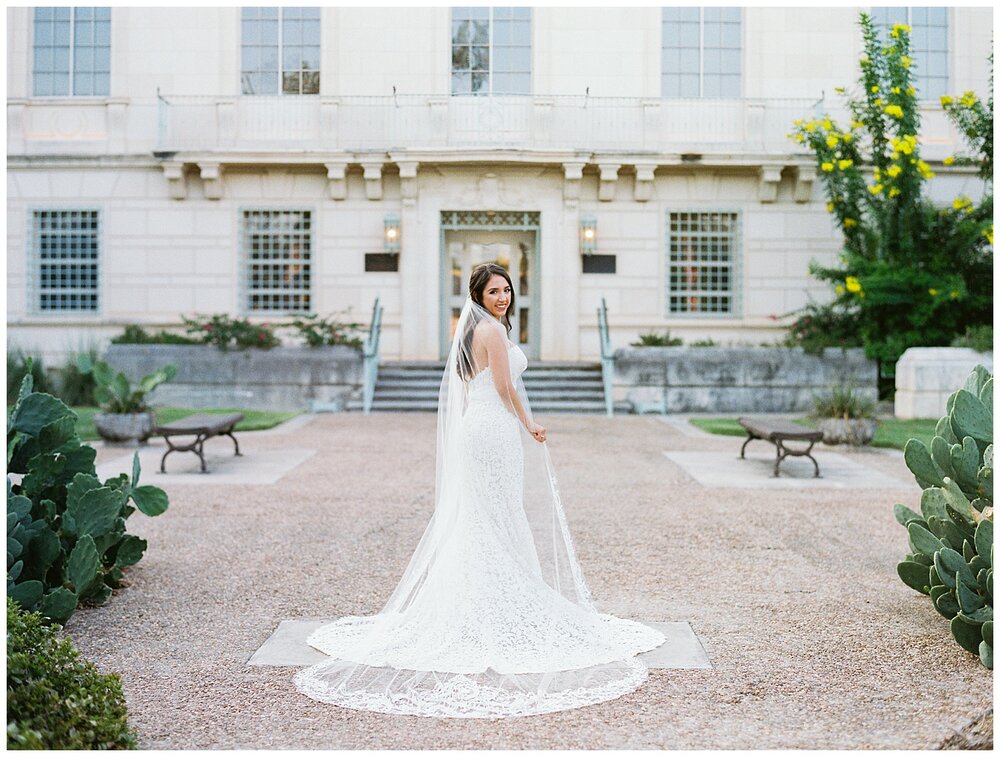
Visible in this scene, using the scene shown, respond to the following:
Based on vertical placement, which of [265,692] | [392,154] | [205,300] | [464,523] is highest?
[392,154]

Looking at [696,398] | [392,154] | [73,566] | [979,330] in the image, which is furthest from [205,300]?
[73,566]

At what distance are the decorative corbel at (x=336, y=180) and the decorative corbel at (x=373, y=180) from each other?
40 cm

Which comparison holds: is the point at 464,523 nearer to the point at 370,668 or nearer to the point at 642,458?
the point at 370,668

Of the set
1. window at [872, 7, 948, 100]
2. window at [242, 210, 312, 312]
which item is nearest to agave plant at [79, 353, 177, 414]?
window at [242, 210, 312, 312]

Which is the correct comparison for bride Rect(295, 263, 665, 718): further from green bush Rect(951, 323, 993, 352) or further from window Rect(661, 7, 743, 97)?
window Rect(661, 7, 743, 97)

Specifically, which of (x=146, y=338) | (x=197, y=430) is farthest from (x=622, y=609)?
(x=146, y=338)

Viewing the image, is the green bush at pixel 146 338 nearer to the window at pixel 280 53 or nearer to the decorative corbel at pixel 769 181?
the window at pixel 280 53

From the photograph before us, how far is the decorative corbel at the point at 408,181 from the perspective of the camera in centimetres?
2102

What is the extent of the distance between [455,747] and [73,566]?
2.64 meters

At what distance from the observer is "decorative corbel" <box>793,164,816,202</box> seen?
21.0 m

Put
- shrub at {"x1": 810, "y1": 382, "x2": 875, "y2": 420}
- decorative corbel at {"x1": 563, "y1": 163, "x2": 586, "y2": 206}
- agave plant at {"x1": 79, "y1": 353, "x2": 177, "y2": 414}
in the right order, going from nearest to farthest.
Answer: agave plant at {"x1": 79, "y1": 353, "x2": 177, "y2": 414}, shrub at {"x1": 810, "y1": 382, "x2": 875, "y2": 420}, decorative corbel at {"x1": 563, "y1": 163, "x2": 586, "y2": 206}

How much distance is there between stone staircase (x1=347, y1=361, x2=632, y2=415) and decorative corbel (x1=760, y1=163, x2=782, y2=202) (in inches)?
187

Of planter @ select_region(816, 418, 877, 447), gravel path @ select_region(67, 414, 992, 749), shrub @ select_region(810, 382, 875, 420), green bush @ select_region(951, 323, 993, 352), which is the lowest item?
gravel path @ select_region(67, 414, 992, 749)

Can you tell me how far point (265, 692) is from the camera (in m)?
4.67
